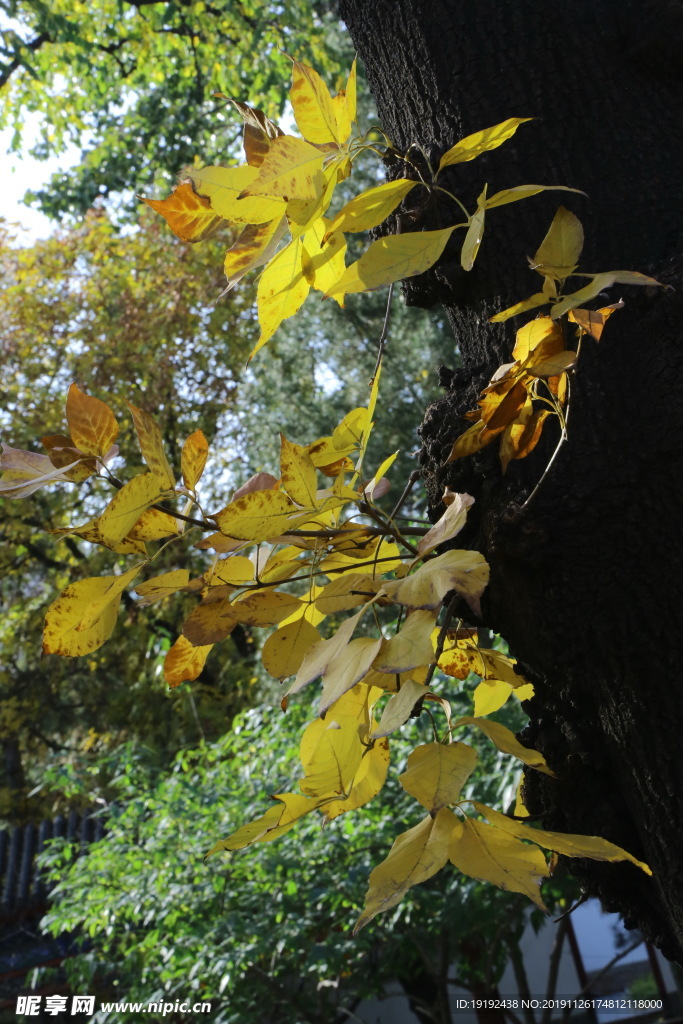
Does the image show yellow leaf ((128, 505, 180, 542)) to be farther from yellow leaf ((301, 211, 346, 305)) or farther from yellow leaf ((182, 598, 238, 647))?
yellow leaf ((301, 211, 346, 305))

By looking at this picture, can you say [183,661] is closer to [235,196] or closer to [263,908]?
[235,196]

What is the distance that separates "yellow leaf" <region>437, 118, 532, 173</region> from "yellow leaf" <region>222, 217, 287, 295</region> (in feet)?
0.34

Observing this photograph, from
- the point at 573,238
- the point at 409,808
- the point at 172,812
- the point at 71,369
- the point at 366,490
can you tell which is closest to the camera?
the point at 573,238

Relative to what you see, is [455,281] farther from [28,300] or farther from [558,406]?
[28,300]

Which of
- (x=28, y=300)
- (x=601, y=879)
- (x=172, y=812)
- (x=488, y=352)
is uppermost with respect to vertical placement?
(x=28, y=300)

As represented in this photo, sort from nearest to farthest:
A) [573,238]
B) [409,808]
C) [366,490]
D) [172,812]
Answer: [573,238], [366,490], [409,808], [172,812]

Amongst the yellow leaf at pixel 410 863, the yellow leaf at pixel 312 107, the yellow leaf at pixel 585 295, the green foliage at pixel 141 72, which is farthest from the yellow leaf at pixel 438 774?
the green foliage at pixel 141 72

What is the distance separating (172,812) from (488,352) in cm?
238

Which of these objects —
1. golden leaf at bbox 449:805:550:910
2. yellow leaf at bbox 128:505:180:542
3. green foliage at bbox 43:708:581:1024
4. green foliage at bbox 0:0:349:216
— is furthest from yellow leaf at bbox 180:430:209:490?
green foliage at bbox 0:0:349:216

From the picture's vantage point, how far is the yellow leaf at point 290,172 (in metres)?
0.43

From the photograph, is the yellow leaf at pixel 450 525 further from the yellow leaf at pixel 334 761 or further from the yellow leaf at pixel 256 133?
the yellow leaf at pixel 256 133

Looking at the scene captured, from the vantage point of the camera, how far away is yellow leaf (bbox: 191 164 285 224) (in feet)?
1.56

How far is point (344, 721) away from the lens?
494 mm

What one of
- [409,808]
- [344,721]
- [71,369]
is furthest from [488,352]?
[71,369]
